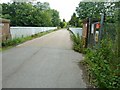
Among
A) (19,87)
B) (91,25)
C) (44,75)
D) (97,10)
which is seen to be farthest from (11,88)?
(97,10)

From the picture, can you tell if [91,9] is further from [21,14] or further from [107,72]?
[107,72]

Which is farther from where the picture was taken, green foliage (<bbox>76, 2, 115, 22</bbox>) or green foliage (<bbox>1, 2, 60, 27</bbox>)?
green foliage (<bbox>1, 2, 60, 27</bbox>)

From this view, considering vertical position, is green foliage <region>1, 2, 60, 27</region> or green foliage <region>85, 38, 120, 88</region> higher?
green foliage <region>1, 2, 60, 27</region>

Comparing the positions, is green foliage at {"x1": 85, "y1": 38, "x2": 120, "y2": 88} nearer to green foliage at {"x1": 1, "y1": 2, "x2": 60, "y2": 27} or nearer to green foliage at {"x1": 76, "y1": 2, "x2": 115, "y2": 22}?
green foliage at {"x1": 76, "y1": 2, "x2": 115, "y2": 22}

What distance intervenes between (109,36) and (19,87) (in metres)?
4.64

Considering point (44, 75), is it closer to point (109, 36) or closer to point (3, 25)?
point (109, 36)

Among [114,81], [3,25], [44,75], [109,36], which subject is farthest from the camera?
[3,25]

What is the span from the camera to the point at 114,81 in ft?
18.3

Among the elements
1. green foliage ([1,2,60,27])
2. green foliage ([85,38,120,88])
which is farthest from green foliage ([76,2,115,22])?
green foliage ([85,38,120,88])

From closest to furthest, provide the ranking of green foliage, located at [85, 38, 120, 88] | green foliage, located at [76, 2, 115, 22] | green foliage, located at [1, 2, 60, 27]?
green foliage, located at [85, 38, 120, 88]
green foliage, located at [76, 2, 115, 22]
green foliage, located at [1, 2, 60, 27]

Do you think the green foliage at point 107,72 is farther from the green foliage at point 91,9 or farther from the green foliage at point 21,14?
the green foliage at point 21,14

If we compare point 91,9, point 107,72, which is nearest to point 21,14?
point 91,9

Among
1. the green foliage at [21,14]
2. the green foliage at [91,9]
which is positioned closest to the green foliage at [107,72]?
the green foliage at [91,9]

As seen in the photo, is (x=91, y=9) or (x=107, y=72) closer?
(x=107, y=72)
